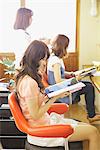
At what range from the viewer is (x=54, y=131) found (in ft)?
6.26

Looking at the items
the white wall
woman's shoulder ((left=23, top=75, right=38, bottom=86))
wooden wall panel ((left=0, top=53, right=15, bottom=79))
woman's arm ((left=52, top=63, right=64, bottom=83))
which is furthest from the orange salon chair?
the white wall

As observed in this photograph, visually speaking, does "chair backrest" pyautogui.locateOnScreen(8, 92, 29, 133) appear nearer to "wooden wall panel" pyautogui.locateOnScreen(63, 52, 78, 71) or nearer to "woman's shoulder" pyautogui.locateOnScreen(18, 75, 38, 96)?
"woman's shoulder" pyautogui.locateOnScreen(18, 75, 38, 96)

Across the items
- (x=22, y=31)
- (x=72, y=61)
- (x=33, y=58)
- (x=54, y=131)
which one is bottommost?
(x=54, y=131)

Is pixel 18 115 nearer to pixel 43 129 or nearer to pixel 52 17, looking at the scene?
pixel 43 129

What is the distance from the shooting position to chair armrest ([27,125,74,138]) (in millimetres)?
1899

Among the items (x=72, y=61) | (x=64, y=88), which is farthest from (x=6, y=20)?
(x=64, y=88)

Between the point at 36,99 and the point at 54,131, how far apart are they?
0.25 m

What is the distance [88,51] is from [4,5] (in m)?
1.37

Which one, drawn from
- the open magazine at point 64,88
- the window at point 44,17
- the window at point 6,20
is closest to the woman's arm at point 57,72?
the open magazine at point 64,88

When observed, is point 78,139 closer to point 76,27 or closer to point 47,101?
point 47,101

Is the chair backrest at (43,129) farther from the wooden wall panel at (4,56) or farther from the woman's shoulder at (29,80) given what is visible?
Answer: the wooden wall panel at (4,56)

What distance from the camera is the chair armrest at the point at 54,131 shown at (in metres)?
1.90

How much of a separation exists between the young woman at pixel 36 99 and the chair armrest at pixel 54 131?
13cm

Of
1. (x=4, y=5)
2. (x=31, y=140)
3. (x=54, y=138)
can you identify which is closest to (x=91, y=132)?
(x=54, y=138)
